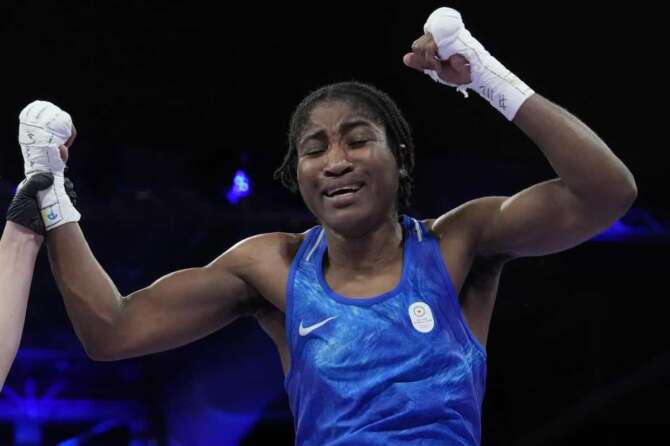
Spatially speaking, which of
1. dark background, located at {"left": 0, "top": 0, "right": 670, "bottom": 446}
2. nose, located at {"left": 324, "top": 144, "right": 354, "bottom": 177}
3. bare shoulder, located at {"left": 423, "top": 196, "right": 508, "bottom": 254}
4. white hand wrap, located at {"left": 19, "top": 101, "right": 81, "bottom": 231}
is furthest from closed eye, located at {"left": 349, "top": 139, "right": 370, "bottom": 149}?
dark background, located at {"left": 0, "top": 0, "right": 670, "bottom": 446}

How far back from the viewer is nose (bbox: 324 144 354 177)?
7.41 ft

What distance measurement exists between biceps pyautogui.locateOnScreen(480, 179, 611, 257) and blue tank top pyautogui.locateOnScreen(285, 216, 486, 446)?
16cm

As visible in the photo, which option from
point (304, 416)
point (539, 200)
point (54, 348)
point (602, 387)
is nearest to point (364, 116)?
point (539, 200)

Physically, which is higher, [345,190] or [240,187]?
[345,190]

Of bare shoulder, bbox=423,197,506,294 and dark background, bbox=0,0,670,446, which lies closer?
bare shoulder, bbox=423,197,506,294

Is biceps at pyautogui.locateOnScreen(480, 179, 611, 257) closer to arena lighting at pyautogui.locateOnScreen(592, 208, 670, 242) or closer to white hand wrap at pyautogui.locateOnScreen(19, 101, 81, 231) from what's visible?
white hand wrap at pyautogui.locateOnScreen(19, 101, 81, 231)

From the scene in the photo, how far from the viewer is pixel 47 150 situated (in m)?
2.25

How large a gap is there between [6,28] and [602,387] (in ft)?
15.5

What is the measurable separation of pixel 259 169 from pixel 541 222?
423cm

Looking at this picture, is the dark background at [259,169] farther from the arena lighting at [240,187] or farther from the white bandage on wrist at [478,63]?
the white bandage on wrist at [478,63]

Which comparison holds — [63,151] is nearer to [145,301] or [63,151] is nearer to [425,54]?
[145,301]

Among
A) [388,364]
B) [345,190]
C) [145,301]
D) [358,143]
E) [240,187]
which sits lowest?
[240,187]

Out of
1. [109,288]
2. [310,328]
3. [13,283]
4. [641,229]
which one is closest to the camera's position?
[13,283]

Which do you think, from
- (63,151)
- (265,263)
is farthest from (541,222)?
(63,151)
